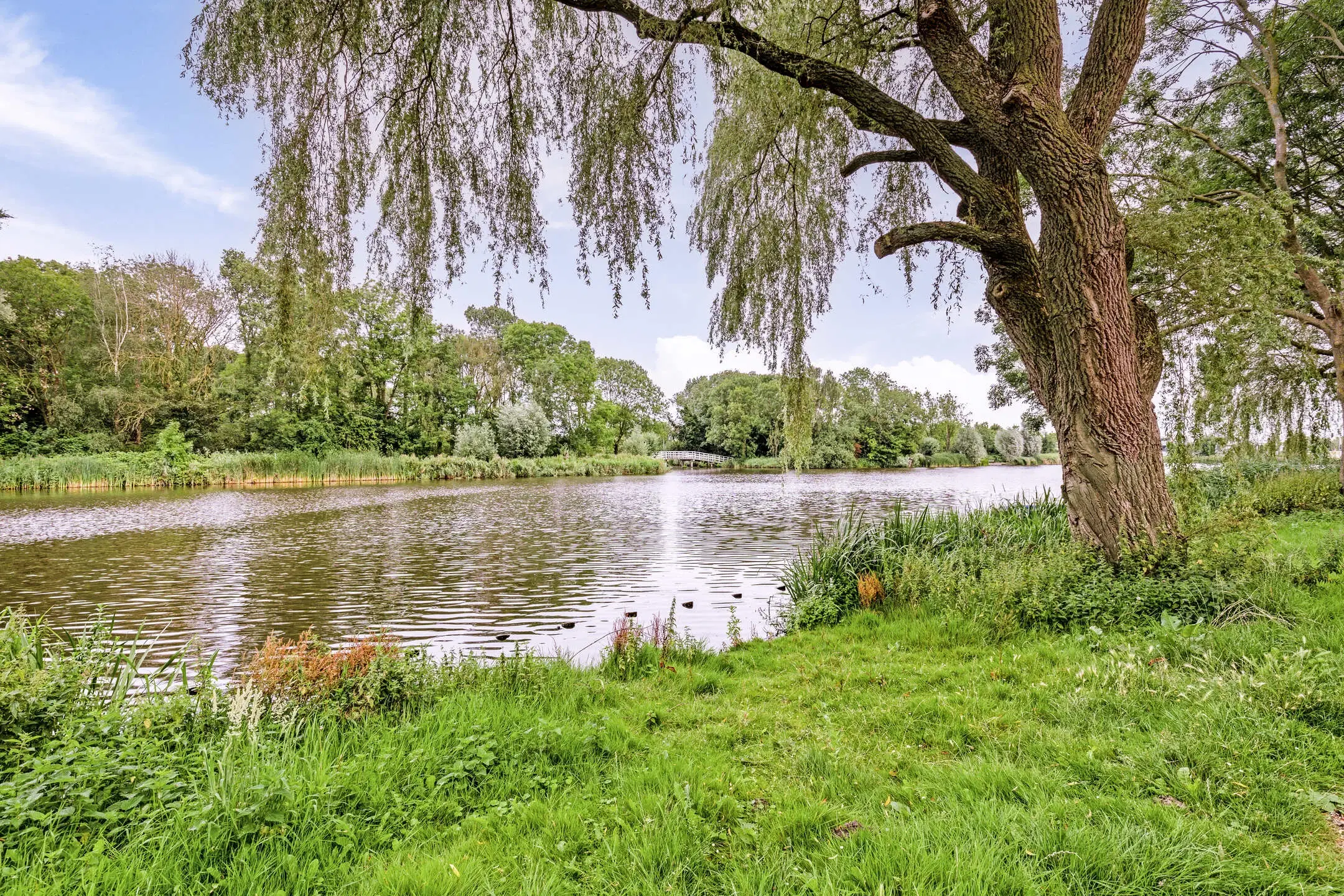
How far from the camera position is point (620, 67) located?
17.7ft

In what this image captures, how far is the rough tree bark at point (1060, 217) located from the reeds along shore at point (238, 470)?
31593mm

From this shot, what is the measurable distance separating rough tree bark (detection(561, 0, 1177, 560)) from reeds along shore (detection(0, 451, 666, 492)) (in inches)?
1244

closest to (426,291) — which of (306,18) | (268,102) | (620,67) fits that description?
(268,102)

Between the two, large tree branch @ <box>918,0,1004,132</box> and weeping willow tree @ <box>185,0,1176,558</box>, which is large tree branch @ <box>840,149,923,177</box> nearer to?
weeping willow tree @ <box>185,0,1176,558</box>

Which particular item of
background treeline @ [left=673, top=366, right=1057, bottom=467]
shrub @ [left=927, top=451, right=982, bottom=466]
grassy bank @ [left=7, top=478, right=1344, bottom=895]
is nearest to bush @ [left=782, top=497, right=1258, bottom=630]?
grassy bank @ [left=7, top=478, right=1344, bottom=895]

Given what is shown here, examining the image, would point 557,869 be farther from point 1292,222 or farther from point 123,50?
point 1292,222

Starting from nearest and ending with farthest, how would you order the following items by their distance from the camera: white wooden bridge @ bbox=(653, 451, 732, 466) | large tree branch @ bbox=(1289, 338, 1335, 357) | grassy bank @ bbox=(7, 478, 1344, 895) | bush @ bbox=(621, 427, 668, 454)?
grassy bank @ bbox=(7, 478, 1344, 895) → large tree branch @ bbox=(1289, 338, 1335, 357) → bush @ bbox=(621, 427, 668, 454) → white wooden bridge @ bbox=(653, 451, 732, 466)

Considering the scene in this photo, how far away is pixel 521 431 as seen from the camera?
4253 centimetres

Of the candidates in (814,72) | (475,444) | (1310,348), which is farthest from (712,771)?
(475,444)

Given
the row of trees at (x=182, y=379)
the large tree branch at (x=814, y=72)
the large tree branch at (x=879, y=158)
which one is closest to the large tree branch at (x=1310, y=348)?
the large tree branch at (x=879, y=158)

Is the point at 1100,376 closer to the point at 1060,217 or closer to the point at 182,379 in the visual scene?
the point at 1060,217

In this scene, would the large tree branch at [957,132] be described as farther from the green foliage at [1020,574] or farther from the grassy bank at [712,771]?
the grassy bank at [712,771]

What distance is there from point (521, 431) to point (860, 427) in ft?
110

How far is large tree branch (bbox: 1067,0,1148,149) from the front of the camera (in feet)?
18.5
